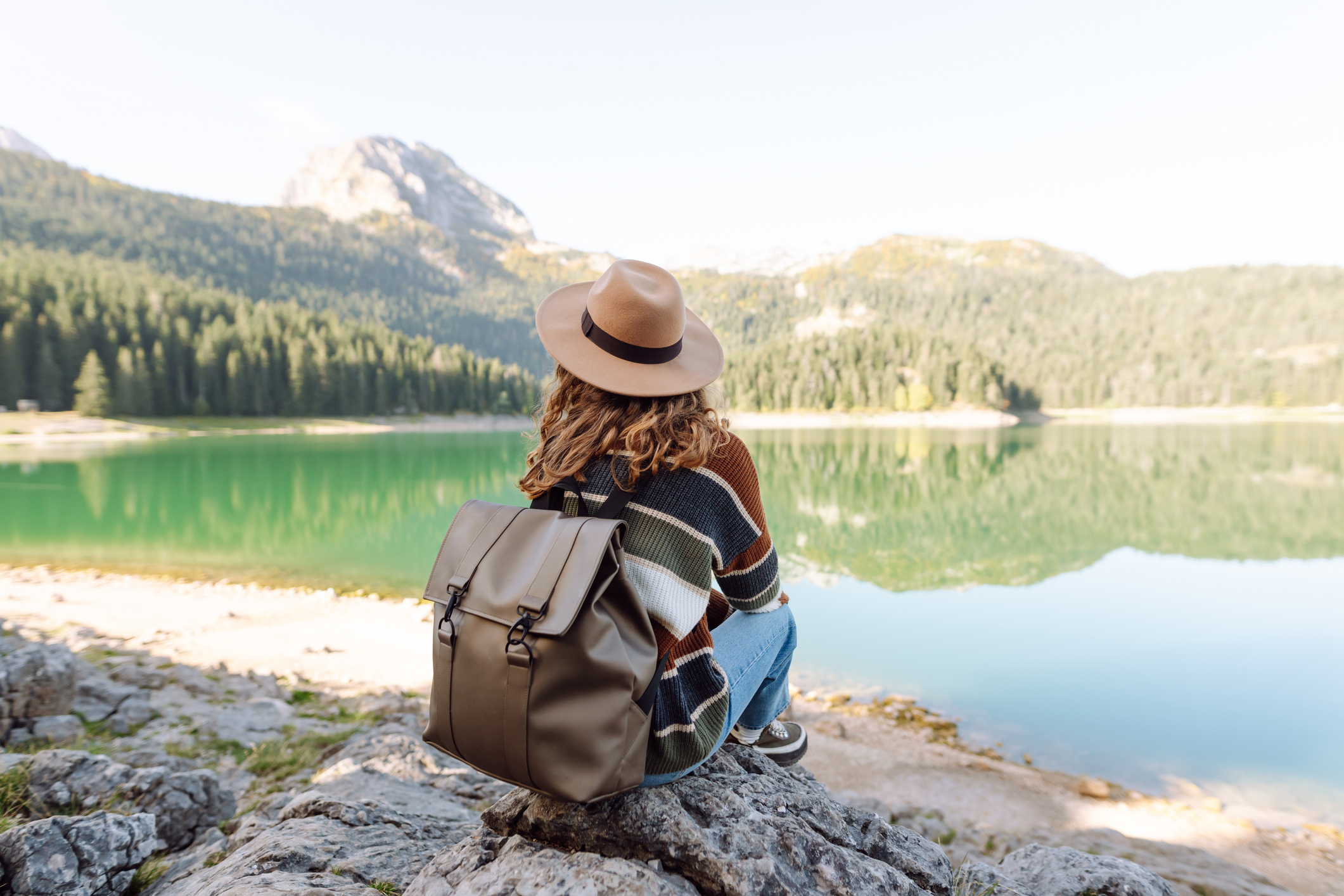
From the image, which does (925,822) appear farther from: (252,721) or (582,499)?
(252,721)

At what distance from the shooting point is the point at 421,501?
1927cm

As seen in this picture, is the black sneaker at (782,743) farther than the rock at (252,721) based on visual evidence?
No

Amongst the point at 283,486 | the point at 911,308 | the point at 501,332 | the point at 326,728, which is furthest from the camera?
the point at 501,332

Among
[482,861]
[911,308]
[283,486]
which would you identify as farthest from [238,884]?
[911,308]

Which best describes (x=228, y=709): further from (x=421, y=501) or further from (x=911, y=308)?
(x=911, y=308)

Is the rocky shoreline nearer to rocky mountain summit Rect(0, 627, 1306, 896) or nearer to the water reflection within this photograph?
rocky mountain summit Rect(0, 627, 1306, 896)

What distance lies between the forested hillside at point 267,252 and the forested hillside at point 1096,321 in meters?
58.8

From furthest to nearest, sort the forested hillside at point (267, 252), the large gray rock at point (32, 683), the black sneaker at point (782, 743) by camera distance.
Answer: the forested hillside at point (267, 252), the large gray rock at point (32, 683), the black sneaker at point (782, 743)

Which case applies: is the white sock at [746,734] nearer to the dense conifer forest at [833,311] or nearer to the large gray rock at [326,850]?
the large gray rock at [326,850]

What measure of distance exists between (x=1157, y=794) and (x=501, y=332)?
170257mm

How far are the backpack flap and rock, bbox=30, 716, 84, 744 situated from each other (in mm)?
3897

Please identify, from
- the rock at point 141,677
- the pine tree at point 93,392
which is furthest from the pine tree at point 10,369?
the rock at point 141,677

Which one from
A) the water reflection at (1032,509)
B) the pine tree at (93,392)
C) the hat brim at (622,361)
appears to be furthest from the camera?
the pine tree at (93,392)

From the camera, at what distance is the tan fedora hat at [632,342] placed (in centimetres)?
177
